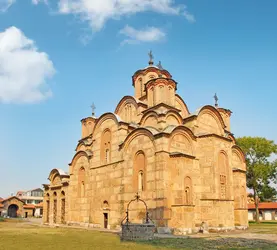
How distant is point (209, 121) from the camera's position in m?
23.3

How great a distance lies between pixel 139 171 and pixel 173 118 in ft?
15.2

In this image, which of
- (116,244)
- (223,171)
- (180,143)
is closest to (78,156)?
(180,143)

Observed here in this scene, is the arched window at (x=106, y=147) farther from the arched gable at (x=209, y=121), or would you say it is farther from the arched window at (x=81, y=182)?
the arched gable at (x=209, y=121)

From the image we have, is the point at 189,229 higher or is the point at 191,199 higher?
the point at 191,199

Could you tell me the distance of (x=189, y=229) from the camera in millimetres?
18188

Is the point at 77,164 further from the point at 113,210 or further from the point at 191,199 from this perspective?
the point at 191,199

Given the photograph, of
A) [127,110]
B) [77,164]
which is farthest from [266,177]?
[77,164]

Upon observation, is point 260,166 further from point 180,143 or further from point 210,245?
point 210,245

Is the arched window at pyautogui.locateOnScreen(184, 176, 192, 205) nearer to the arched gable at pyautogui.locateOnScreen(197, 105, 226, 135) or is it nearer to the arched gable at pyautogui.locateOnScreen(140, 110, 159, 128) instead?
the arched gable at pyautogui.locateOnScreen(197, 105, 226, 135)

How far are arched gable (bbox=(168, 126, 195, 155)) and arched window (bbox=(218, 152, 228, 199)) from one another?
265cm

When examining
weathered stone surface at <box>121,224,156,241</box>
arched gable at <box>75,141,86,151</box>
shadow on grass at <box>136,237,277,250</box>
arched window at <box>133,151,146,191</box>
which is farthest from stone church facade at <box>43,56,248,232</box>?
shadow on grass at <box>136,237,277,250</box>

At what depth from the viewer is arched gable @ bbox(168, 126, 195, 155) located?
19.6 metres

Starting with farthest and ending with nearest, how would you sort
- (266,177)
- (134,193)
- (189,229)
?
(266,177) → (134,193) → (189,229)

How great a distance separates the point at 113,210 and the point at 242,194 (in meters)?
10.3
